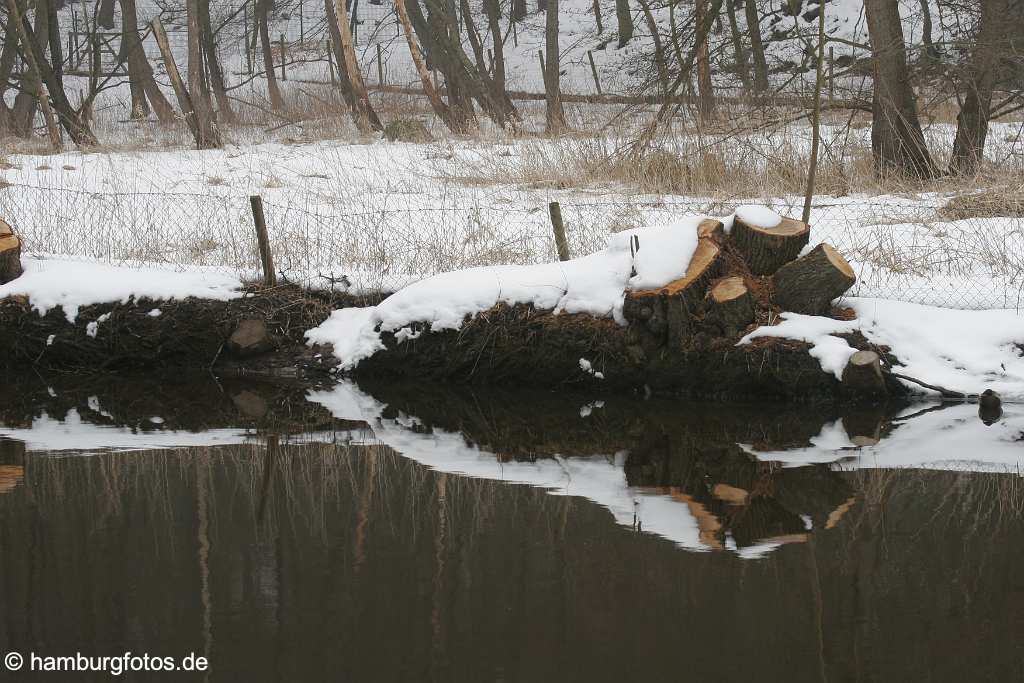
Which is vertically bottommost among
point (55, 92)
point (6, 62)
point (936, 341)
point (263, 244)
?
point (936, 341)

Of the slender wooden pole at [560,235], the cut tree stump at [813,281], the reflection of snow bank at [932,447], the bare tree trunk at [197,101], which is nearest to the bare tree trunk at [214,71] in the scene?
the bare tree trunk at [197,101]

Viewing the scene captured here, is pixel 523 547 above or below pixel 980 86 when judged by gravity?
below

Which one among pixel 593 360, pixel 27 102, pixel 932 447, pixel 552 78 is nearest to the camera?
pixel 932 447

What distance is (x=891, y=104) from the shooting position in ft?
41.8

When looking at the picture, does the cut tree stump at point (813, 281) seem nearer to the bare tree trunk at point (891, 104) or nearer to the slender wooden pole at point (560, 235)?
the slender wooden pole at point (560, 235)

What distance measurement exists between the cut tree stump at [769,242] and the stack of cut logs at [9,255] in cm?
615

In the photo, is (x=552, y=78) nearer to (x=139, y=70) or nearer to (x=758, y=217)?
(x=139, y=70)

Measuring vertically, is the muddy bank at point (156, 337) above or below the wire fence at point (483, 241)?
below

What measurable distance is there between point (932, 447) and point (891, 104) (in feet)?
24.5

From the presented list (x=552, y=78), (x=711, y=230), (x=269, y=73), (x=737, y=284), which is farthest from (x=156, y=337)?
(x=269, y=73)

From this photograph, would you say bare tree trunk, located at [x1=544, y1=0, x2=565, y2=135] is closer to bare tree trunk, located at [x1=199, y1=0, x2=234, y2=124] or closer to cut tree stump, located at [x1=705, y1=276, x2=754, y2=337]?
bare tree trunk, located at [x1=199, y1=0, x2=234, y2=124]

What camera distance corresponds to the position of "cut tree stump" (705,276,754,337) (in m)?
7.66

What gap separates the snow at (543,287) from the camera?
791 centimetres

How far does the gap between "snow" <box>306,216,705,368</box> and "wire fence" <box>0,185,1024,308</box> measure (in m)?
0.75
